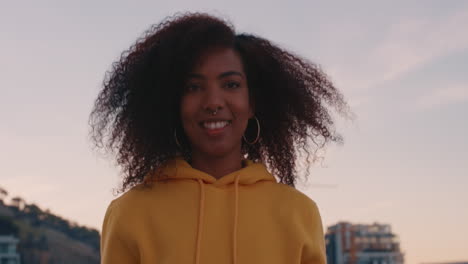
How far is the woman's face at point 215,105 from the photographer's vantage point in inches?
99.3

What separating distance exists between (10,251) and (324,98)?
78484 mm

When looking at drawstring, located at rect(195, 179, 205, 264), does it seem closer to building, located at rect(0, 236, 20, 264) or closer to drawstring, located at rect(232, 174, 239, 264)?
A: drawstring, located at rect(232, 174, 239, 264)

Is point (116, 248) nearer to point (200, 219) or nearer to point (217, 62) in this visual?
point (200, 219)

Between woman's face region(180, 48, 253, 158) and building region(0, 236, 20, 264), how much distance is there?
7843cm

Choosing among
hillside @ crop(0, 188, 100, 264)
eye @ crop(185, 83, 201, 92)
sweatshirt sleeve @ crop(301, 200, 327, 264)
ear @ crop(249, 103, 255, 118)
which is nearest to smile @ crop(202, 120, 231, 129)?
eye @ crop(185, 83, 201, 92)

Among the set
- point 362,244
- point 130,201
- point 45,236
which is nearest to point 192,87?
point 130,201

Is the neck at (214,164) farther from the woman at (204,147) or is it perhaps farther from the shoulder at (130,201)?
the shoulder at (130,201)

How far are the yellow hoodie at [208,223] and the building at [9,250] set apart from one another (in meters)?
78.4

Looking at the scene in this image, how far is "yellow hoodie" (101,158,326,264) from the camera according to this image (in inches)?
95.1

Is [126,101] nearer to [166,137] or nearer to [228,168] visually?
[166,137]

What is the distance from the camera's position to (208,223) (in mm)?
2459

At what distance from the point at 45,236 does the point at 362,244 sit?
5071cm

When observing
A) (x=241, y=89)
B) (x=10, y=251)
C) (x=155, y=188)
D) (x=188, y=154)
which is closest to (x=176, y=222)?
(x=155, y=188)

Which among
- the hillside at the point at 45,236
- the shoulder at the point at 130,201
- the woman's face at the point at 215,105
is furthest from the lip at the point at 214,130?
the hillside at the point at 45,236
